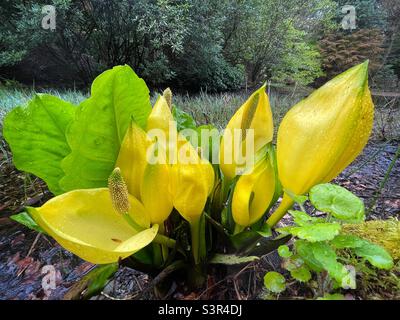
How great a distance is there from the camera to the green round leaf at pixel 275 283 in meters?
0.32

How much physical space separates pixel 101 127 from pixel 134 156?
5 centimetres

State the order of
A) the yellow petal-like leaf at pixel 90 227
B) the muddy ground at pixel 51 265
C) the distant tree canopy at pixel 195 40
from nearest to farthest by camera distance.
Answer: the yellow petal-like leaf at pixel 90 227 < the muddy ground at pixel 51 265 < the distant tree canopy at pixel 195 40

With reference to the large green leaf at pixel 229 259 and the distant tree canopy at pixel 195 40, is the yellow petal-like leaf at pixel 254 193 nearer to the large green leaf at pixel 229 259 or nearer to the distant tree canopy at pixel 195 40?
the large green leaf at pixel 229 259

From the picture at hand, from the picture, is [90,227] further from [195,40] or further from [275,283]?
[195,40]

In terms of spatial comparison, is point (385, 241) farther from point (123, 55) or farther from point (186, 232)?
point (123, 55)

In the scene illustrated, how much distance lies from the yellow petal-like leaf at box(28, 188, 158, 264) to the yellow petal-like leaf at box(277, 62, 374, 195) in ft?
0.44

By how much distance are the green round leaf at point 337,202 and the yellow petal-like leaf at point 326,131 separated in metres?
0.02

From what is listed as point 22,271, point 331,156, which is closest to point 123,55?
point 22,271

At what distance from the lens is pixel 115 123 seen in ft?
→ 1.06

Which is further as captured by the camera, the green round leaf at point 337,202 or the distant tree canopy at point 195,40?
the distant tree canopy at point 195,40

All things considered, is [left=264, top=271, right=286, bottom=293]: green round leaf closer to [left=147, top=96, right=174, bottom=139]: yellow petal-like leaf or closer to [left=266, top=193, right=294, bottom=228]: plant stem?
[left=266, top=193, right=294, bottom=228]: plant stem

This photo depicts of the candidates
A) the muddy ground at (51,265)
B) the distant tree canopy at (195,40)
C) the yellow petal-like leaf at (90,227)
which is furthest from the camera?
the distant tree canopy at (195,40)

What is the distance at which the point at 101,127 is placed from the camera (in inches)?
12.5

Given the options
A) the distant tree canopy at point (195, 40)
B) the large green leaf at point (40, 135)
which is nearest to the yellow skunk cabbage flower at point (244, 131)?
the large green leaf at point (40, 135)
